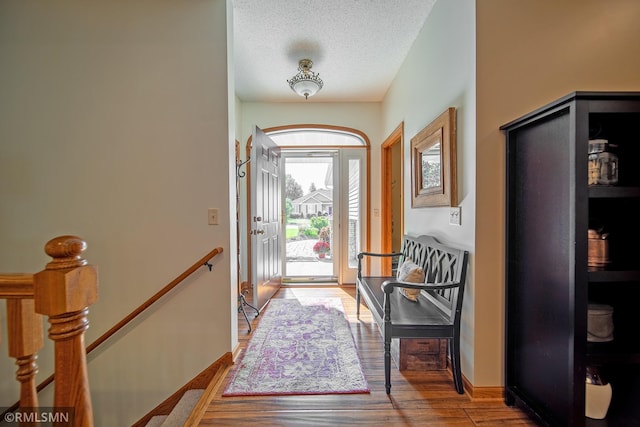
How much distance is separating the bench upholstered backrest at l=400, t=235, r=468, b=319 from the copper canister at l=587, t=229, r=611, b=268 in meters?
0.60

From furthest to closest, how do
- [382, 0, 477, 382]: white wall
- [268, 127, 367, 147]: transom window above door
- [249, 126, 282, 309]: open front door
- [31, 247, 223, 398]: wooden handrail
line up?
[268, 127, 367, 147]: transom window above door, [249, 126, 282, 309]: open front door, [31, 247, 223, 398]: wooden handrail, [382, 0, 477, 382]: white wall

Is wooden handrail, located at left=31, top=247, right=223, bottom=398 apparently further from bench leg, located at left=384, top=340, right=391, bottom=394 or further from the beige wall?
the beige wall

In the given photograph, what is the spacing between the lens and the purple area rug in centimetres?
197

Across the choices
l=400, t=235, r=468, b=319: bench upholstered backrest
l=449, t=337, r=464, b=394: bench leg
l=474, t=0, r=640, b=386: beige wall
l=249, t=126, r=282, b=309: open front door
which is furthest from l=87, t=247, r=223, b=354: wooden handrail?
l=474, t=0, r=640, b=386: beige wall

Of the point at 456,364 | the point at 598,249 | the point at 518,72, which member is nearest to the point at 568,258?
the point at 598,249

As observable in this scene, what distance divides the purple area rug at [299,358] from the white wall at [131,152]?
13.3 inches

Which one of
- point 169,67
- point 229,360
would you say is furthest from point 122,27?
point 229,360

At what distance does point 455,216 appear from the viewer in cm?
204

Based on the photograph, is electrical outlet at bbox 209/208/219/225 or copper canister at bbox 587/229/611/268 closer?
copper canister at bbox 587/229/611/268

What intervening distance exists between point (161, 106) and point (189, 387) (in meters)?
2.22

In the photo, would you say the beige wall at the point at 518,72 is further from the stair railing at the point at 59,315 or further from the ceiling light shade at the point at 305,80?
the stair railing at the point at 59,315

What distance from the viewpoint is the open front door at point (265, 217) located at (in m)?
3.22

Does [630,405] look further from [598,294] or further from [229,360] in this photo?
[229,360]

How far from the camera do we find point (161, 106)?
224 centimetres
